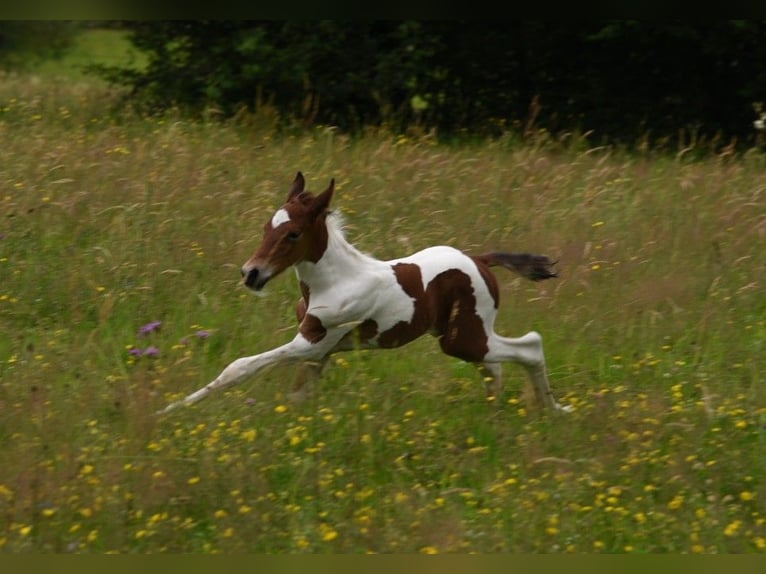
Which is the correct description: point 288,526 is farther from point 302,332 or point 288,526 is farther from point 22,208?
point 22,208

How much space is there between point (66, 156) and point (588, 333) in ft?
15.8

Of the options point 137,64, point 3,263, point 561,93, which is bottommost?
point 137,64

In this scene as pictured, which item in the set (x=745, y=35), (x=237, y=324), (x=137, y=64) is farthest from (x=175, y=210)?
(x=137, y=64)

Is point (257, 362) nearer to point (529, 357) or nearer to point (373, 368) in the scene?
point (373, 368)

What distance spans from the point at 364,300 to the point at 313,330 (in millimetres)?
292

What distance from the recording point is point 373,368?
712 centimetres

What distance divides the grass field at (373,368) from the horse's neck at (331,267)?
59 centimetres

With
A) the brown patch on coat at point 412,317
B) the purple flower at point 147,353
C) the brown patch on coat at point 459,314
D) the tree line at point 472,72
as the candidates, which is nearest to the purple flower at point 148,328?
the purple flower at point 147,353

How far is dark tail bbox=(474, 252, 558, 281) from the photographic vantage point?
6.84m

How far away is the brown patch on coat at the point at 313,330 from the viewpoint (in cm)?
618

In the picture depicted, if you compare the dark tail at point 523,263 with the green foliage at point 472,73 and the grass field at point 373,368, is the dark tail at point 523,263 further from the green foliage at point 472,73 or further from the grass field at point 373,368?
the green foliage at point 472,73

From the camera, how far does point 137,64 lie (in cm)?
2677

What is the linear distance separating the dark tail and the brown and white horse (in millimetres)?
108

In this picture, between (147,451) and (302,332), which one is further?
(302,332)
